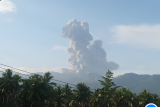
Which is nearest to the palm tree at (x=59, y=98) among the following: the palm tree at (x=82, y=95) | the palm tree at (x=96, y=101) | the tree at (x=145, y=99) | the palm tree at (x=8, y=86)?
the palm tree at (x=82, y=95)

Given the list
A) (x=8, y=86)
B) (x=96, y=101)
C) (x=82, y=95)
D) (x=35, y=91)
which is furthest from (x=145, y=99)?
(x=8, y=86)

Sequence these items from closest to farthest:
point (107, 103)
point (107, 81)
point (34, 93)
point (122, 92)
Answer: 1. point (34, 93)
2. point (122, 92)
3. point (107, 103)
4. point (107, 81)

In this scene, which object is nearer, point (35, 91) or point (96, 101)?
point (35, 91)

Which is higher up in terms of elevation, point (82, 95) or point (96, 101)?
point (82, 95)

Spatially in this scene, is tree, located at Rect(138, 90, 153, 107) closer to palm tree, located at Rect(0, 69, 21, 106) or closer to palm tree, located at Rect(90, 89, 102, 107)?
palm tree, located at Rect(90, 89, 102, 107)

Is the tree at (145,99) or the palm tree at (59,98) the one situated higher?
the tree at (145,99)

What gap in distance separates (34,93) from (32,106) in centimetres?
476

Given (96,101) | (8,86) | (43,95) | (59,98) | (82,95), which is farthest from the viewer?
(96,101)

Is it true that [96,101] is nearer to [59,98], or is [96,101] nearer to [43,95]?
[59,98]

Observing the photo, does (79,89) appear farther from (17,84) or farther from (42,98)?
(17,84)

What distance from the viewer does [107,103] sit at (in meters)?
61.5

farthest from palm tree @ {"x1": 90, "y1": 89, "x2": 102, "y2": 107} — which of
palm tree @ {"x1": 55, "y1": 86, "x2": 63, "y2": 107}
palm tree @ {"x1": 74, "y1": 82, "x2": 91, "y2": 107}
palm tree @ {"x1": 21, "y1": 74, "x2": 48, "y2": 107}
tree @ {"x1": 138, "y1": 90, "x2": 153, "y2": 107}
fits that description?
palm tree @ {"x1": 21, "y1": 74, "x2": 48, "y2": 107}

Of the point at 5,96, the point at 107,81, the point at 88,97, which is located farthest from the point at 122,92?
the point at 5,96

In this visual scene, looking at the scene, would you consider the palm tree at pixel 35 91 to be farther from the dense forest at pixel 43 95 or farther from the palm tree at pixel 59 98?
the palm tree at pixel 59 98
